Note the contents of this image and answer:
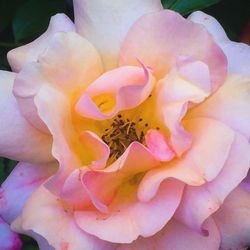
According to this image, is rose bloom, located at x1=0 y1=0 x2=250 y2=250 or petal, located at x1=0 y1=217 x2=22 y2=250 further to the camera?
petal, located at x1=0 y1=217 x2=22 y2=250

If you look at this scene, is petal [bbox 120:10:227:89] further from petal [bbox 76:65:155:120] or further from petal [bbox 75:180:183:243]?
petal [bbox 75:180:183:243]

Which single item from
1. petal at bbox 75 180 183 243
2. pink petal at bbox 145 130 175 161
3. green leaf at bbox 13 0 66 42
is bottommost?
petal at bbox 75 180 183 243

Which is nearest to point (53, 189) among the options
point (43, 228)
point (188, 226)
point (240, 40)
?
point (43, 228)

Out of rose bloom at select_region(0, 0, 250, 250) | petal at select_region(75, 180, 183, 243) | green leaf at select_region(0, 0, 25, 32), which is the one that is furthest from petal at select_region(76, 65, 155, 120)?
green leaf at select_region(0, 0, 25, 32)

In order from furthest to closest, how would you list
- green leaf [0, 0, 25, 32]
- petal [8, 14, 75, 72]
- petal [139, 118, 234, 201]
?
1. green leaf [0, 0, 25, 32]
2. petal [8, 14, 75, 72]
3. petal [139, 118, 234, 201]

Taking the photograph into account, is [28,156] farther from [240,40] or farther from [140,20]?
[240,40]

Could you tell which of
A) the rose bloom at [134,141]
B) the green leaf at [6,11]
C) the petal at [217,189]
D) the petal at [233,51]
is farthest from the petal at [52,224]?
the green leaf at [6,11]

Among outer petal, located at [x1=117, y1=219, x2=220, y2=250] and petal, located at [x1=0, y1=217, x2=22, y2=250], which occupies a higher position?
outer petal, located at [x1=117, y1=219, x2=220, y2=250]

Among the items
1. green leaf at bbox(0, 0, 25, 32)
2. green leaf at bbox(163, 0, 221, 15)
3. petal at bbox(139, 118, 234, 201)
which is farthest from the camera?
green leaf at bbox(0, 0, 25, 32)
